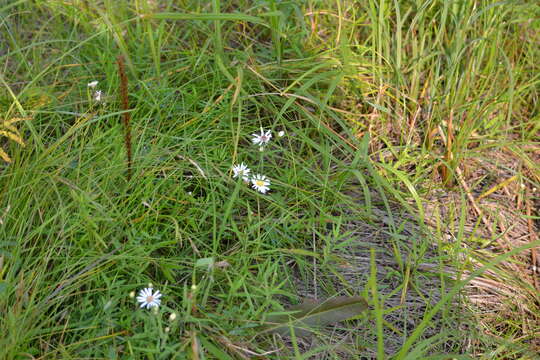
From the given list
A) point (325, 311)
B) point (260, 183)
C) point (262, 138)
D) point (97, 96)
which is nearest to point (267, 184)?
point (260, 183)

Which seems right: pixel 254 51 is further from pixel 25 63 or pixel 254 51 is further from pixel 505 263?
pixel 505 263

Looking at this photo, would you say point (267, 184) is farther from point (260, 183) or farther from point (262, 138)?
point (262, 138)

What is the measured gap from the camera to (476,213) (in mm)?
2014

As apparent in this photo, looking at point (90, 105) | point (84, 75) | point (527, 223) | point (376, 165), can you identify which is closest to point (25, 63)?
point (84, 75)

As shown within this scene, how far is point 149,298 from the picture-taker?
1461 mm

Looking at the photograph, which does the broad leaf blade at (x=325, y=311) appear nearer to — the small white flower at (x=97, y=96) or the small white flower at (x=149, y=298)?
the small white flower at (x=149, y=298)

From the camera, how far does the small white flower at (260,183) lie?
1.78 metres

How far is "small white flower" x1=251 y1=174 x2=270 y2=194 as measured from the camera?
1776 millimetres

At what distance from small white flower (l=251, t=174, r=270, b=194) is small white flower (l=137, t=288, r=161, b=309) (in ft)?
1.59

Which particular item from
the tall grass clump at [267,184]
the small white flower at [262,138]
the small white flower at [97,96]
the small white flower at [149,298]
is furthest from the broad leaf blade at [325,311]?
the small white flower at [97,96]

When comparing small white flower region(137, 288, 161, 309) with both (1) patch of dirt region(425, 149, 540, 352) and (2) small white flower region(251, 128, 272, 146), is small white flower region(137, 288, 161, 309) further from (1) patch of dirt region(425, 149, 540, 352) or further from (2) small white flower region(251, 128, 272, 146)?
(1) patch of dirt region(425, 149, 540, 352)

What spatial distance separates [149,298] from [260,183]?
533 mm

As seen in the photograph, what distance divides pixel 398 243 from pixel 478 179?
51cm

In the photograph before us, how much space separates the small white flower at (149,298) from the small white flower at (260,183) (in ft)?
1.59
